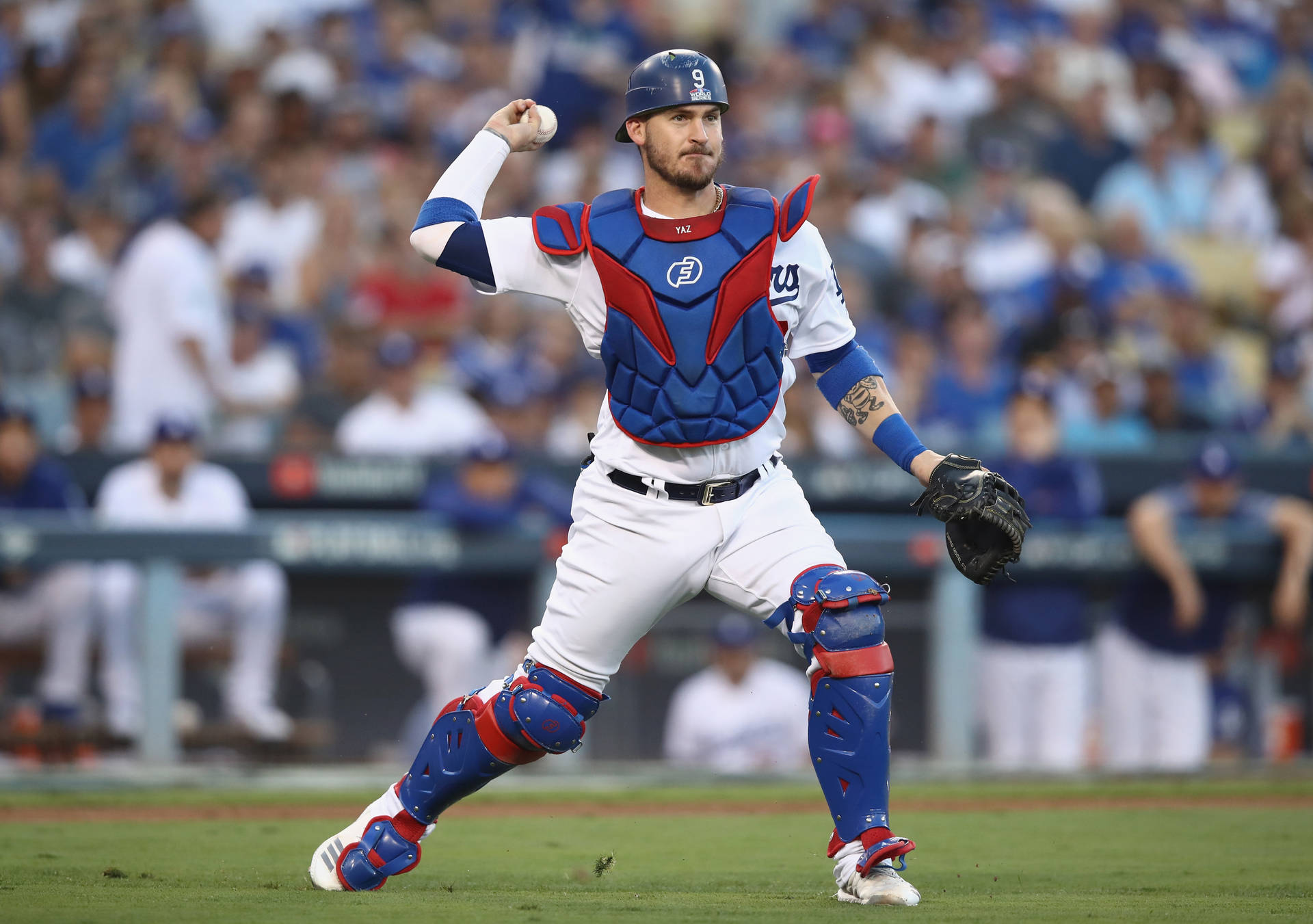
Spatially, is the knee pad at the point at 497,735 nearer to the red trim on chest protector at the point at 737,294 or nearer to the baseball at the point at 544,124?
the red trim on chest protector at the point at 737,294

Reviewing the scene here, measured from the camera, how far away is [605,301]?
4172 millimetres

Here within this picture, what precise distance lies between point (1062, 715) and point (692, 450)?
14.9 feet

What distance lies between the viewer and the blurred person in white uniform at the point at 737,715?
793 cm

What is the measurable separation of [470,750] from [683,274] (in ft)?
4.14

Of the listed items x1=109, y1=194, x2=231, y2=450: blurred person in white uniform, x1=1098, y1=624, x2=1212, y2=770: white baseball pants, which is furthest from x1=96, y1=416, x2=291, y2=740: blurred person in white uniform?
x1=1098, y1=624, x2=1212, y2=770: white baseball pants

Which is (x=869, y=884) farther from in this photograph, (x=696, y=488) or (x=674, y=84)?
(x=674, y=84)

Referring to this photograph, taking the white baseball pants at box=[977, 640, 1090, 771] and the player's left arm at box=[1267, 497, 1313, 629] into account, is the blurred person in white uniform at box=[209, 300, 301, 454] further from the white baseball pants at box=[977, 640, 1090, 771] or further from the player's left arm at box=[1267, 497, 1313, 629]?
the player's left arm at box=[1267, 497, 1313, 629]

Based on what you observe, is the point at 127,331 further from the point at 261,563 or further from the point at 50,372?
the point at 261,563

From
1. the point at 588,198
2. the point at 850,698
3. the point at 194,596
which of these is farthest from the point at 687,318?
the point at 588,198

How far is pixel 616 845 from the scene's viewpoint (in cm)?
554

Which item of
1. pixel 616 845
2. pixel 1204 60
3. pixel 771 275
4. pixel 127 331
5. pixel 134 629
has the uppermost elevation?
pixel 1204 60

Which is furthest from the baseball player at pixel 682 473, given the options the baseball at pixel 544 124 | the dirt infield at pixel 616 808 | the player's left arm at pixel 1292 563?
→ the player's left arm at pixel 1292 563

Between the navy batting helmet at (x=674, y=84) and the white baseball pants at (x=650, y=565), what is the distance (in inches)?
35.9

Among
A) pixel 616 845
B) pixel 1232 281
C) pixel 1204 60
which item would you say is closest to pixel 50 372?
pixel 616 845
